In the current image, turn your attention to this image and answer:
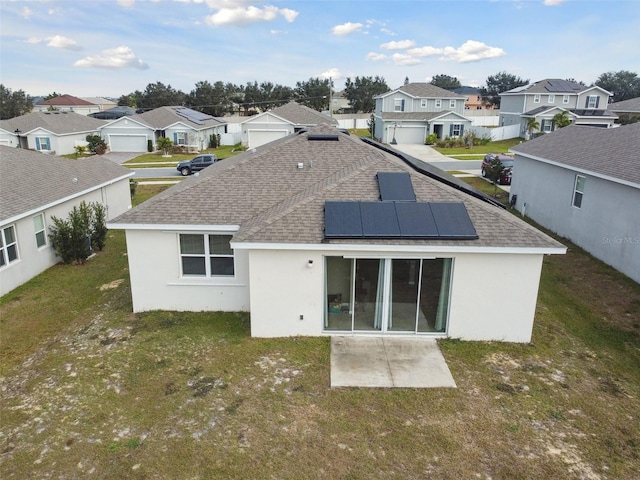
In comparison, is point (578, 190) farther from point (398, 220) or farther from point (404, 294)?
point (404, 294)

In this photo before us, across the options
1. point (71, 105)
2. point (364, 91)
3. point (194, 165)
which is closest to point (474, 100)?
point (364, 91)

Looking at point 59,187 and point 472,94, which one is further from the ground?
point 472,94

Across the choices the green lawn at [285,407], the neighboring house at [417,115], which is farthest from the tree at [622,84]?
the green lawn at [285,407]

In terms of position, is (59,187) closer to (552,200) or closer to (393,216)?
(393,216)

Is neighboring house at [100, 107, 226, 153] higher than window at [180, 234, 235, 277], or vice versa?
neighboring house at [100, 107, 226, 153]

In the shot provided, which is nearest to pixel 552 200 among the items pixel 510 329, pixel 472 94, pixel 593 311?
pixel 593 311

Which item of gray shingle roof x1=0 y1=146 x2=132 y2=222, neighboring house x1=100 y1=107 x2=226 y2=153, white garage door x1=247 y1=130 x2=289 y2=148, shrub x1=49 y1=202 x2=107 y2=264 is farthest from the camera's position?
neighboring house x1=100 y1=107 x2=226 y2=153

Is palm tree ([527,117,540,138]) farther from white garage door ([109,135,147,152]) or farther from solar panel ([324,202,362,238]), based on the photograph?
solar panel ([324,202,362,238])

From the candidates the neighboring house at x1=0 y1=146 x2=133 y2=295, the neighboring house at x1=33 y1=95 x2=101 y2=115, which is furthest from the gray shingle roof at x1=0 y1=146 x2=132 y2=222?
the neighboring house at x1=33 y1=95 x2=101 y2=115
